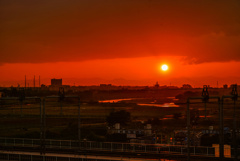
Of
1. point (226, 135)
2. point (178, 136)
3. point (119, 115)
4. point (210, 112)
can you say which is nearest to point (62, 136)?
point (119, 115)

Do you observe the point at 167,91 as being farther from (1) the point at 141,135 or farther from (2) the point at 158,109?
(1) the point at 141,135

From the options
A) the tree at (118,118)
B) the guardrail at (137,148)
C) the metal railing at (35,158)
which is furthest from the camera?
the tree at (118,118)

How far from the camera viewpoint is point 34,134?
5628cm

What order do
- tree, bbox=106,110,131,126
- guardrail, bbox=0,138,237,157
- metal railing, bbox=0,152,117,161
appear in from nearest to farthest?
metal railing, bbox=0,152,117,161
guardrail, bbox=0,138,237,157
tree, bbox=106,110,131,126

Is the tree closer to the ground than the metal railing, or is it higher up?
higher up

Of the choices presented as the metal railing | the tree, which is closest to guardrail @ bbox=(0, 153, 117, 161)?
the metal railing

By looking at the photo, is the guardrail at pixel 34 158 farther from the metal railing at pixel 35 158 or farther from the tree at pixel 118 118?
the tree at pixel 118 118

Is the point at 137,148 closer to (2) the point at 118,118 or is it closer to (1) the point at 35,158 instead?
(1) the point at 35,158

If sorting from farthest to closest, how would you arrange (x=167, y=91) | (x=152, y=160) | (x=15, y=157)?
(x=167, y=91) → (x=15, y=157) → (x=152, y=160)

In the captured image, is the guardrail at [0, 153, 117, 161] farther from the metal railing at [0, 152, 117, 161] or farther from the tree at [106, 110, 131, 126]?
the tree at [106, 110, 131, 126]

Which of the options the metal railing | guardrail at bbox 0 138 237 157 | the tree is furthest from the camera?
the tree

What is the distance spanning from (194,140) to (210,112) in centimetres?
4293

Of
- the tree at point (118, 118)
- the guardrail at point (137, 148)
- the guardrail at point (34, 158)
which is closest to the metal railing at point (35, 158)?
the guardrail at point (34, 158)

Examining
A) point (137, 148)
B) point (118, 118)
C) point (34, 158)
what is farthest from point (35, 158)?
point (118, 118)
